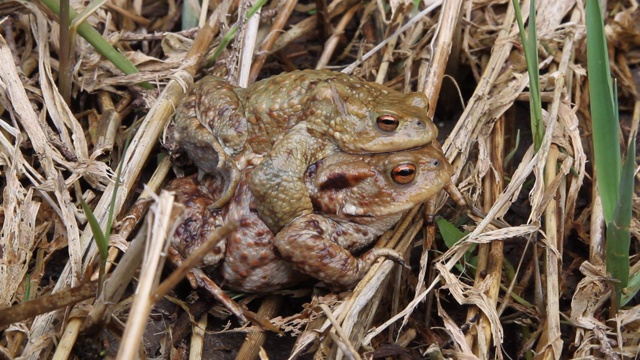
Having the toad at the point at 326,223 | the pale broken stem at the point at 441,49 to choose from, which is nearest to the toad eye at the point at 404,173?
the toad at the point at 326,223

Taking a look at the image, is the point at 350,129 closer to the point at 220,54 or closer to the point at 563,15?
the point at 220,54

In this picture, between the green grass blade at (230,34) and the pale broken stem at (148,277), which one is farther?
the green grass blade at (230,34)

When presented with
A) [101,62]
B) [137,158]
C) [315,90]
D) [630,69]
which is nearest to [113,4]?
[101,62]

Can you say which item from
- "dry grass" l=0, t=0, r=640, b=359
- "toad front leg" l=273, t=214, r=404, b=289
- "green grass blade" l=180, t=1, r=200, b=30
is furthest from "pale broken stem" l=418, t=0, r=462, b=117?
"green grass blade" l=180, t=1, r=200, b=30

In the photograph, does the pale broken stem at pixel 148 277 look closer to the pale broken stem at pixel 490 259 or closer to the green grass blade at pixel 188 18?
the pale broken stem at pixel 490 259

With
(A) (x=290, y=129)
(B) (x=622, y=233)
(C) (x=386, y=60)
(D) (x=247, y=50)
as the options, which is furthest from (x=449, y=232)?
(D) (x=247, y=50)

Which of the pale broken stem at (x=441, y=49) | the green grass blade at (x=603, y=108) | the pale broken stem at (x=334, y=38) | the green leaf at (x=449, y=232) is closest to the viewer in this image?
the green grass blade at (x=603, y=108)

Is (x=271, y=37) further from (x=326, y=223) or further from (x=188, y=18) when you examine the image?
(x=326, y=223)
